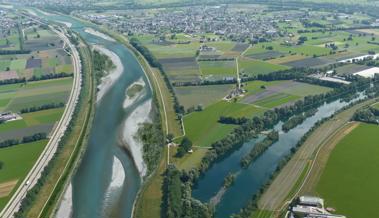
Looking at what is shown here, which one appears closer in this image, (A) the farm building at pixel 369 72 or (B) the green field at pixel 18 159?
(B) the green field at pixel 18 159

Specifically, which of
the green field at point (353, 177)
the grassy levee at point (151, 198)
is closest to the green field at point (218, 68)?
the green field at point (353, 177)

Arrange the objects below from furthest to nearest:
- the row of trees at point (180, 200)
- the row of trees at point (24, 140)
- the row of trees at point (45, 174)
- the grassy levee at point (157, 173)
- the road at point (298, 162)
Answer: the row of trees at point (24, 140) < the row of trees at point (45, 174) < the grassy levee at point (157, 173) < the road at point (298, 162) < the row of trees at point (180, 200)

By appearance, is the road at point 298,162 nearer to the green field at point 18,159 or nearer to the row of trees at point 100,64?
the green field at point 18,159

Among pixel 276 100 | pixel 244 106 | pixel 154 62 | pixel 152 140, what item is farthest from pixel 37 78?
pixel 276 100

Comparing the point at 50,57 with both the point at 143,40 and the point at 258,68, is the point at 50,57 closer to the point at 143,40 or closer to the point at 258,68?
the point at 143,40

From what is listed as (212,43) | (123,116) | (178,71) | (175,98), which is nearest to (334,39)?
(212,43)

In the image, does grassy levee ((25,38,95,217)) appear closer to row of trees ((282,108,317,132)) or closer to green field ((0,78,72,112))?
green field ((0,78,72,112))

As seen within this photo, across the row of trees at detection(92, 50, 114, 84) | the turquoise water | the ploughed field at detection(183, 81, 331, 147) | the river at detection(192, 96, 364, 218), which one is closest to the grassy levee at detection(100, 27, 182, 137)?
the ploughed field at detection(183, 81, 331, 147)

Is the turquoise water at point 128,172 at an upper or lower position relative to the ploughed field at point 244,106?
lower
